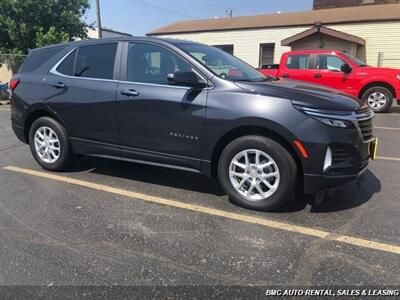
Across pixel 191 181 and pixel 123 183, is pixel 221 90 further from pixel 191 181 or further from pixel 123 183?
pixel 123 183

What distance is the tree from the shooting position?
19.5 metres

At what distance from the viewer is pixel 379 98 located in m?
11.5

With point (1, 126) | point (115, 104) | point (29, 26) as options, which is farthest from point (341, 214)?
point (29, 26)

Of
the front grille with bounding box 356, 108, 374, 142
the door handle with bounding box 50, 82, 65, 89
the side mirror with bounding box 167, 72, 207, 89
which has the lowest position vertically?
the front grille with bounding box 356, 108, 374, 142

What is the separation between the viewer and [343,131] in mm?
3703

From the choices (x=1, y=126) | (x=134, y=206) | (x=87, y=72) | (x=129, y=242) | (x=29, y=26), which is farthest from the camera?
(x=29, y=26)

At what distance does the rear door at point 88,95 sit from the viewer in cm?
477

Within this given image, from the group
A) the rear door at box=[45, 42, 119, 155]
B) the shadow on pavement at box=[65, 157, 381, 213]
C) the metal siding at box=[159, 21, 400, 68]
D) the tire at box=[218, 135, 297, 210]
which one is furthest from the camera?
the metal siding at box=[159, 21, 400, 68]

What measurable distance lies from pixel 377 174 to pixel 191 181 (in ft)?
8.00

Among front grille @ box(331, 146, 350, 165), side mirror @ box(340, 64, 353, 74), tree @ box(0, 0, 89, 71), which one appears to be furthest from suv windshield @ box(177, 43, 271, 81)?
tree @ box(0, 0, 89, 71)

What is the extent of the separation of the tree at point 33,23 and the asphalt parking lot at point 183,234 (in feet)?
54.0

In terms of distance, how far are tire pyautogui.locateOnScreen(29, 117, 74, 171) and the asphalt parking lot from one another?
251mm

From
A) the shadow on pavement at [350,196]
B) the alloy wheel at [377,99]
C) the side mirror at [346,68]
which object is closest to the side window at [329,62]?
the side mirror at [346,68]

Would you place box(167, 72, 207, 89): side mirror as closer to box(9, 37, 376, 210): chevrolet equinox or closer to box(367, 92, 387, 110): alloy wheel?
box(9, 37, 376, 210): chevrolet equinox
